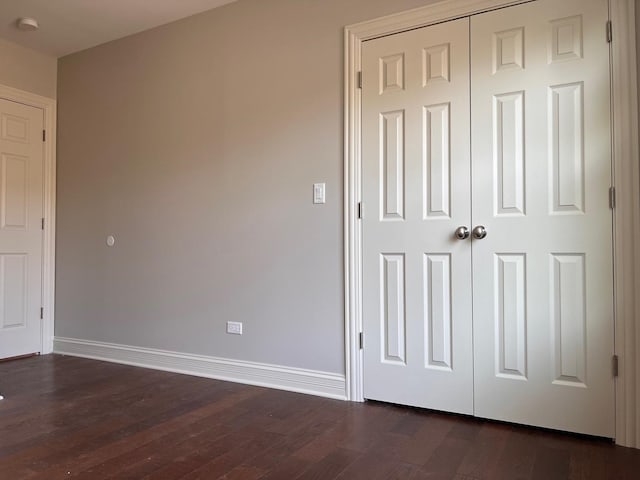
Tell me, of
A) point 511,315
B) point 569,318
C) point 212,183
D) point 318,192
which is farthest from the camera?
point 212,183

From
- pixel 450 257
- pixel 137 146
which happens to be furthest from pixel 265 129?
pixel 450 257

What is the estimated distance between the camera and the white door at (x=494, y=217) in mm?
2152

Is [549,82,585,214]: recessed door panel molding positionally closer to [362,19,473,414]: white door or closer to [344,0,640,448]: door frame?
[344,0,640,448]: door frame

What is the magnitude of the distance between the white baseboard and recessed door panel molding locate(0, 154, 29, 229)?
43.2 inches

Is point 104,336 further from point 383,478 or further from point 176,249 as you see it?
point 383,478

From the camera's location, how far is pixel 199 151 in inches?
131

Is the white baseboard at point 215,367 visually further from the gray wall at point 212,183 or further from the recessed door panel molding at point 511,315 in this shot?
the recessed door panel molding at point 511,315

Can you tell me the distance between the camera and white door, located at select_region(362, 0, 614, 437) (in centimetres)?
215

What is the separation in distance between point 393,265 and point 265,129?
1.25m

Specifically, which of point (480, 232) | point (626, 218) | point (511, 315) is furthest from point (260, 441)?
point (626, 218)

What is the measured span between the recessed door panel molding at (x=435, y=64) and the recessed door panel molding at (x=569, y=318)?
1118mm

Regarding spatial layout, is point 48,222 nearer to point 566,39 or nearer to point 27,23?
point 27,23

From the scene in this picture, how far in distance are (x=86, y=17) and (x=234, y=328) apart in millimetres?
2545

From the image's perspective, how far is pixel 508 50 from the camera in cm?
233
